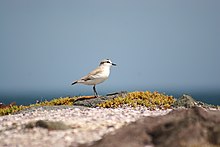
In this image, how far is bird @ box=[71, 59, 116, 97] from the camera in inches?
854

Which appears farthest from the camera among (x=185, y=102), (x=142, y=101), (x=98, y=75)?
(x=98, y=75)

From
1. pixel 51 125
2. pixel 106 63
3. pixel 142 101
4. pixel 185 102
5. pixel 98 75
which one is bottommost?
pixel 51 125

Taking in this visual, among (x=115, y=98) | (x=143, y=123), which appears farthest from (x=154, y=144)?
(x=115, y=98)

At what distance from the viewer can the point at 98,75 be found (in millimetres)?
21641

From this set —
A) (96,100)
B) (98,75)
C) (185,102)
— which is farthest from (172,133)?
(98,75)

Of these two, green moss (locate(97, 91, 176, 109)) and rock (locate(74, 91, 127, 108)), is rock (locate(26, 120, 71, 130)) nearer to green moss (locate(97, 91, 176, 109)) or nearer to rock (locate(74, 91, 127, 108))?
green moss (locate(97, 91, 176, 109))

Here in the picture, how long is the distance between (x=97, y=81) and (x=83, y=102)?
1636 millimetres

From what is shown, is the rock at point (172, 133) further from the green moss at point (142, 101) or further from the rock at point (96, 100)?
the rock at point (96, 100)

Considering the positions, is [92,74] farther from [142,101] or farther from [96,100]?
[142,101]

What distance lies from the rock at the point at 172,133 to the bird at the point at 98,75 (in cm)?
1044

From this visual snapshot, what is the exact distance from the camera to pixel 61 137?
1138 cm

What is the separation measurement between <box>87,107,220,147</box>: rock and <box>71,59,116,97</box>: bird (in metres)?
10.4

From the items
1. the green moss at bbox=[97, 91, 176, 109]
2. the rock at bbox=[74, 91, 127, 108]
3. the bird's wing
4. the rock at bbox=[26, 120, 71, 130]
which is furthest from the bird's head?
the rock at bbox=[26, 120, 71, 130]

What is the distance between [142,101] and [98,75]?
3.09 m
